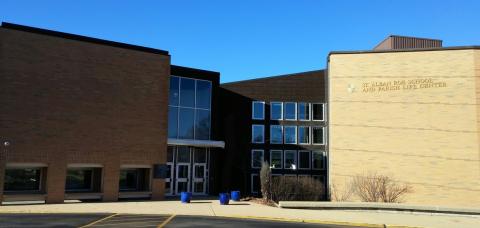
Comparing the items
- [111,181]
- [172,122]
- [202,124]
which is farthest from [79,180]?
[202,124]

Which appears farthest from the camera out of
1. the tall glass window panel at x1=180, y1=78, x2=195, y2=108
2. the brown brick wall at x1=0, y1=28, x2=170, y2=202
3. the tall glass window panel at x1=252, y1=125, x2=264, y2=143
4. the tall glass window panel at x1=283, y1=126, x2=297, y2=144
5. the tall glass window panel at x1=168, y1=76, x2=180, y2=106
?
the tall glass window panel at x1=283, y1=126, x2=297, y2=144

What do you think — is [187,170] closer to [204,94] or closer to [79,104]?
[204,94]

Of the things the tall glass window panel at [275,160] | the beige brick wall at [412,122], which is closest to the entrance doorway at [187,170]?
the tall glass window panel at [275,160]

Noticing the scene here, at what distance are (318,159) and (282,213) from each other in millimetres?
17480

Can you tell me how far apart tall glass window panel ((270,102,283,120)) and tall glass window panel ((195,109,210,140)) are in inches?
233

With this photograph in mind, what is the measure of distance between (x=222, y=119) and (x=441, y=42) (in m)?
19.2

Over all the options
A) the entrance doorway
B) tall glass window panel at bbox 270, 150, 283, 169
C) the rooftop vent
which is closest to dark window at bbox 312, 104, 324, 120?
tall glass window panel at bbox 270, 150, 283, 169

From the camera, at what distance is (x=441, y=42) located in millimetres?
40500

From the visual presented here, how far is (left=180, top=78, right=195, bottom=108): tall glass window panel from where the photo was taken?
37.2 meters

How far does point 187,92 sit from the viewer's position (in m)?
37.5

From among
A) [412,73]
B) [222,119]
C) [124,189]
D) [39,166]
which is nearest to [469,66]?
[412,73]

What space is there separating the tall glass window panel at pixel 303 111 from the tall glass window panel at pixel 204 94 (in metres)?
7.99

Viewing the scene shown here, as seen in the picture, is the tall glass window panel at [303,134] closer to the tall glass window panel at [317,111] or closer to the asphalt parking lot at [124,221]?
the tall glass window panel at [317,111]

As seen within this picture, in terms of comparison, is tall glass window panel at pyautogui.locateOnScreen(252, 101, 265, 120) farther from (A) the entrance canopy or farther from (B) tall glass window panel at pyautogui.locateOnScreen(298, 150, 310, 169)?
(A) the entrance canopy
